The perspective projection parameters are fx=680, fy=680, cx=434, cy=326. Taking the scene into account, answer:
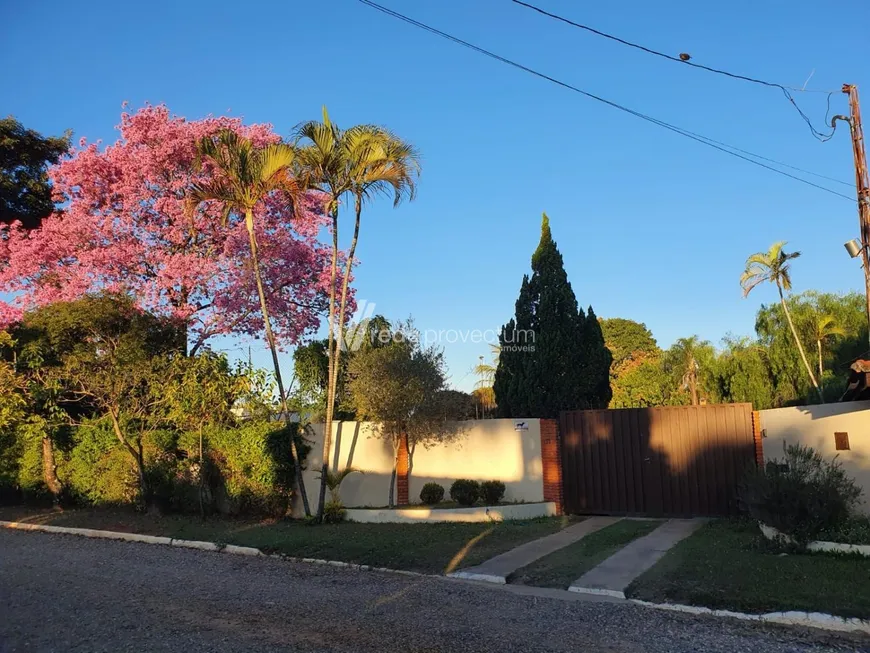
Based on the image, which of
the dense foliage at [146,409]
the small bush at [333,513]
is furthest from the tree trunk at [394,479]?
the dense foliage at [146,409]

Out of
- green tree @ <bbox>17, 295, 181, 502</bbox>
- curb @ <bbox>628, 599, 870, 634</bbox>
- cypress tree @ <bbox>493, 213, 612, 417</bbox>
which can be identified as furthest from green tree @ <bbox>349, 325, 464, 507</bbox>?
curb @ <bbox>628, 599, 870, 634</bbox>

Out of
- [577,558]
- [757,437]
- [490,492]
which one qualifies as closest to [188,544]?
[490,492]

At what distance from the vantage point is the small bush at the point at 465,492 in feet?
44.6

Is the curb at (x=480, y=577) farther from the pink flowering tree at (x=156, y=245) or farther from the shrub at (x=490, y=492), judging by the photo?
the pink flowering tree at (x=156, y=245)

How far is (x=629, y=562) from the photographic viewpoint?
29.8ft

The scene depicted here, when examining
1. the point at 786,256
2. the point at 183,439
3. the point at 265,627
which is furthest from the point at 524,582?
the point at 786,256

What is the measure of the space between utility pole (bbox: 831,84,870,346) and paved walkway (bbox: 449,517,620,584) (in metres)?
6.11

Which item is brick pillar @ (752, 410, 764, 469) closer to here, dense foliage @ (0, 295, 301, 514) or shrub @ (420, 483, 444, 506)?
shrub @ (420, 483, 444, 506)

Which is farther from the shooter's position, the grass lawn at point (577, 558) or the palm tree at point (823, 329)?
the palm tree at point (823, 329)

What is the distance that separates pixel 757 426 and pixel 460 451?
5.88 metres

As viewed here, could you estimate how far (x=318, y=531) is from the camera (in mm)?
12008

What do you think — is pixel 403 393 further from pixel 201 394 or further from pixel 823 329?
pixel 823 329

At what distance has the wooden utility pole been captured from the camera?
11117mm

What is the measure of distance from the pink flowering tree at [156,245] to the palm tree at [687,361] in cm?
2229
